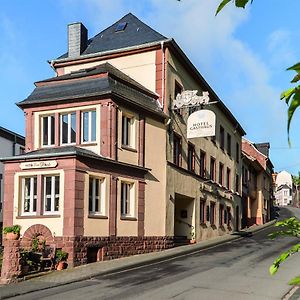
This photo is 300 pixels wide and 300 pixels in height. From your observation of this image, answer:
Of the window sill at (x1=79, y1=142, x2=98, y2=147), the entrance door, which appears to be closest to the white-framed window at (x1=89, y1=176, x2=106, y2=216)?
the window sill at (x1=79, y1=142, x2=98, y2=147)

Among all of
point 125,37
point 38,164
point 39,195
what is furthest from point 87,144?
point 125,37

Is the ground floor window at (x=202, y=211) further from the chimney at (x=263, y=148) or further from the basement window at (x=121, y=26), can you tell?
the chimney at (x=263, y=148)

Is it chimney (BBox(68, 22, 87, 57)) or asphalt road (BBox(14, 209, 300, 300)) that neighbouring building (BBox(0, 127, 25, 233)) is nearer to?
chimney (BBox(68, 22, 87, 57))

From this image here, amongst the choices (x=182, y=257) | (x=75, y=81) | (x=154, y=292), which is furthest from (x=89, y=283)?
(x=75, y=81)

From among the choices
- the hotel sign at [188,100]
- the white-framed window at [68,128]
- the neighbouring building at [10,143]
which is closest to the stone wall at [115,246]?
the white-framed window at [68,128]

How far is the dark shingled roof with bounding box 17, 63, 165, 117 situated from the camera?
816 inches

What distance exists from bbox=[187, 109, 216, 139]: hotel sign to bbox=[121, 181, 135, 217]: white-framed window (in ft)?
16.9

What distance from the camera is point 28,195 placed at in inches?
766

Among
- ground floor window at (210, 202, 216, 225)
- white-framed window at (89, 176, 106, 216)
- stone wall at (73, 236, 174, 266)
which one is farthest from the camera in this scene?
ground floor window at (210, 202, 216, 225)

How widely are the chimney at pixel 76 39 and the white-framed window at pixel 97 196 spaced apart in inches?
387

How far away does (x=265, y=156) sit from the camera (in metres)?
55.1

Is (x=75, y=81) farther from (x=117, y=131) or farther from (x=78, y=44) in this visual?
(x=78, y=44)

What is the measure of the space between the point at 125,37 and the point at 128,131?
274 inches

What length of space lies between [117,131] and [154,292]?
9550 millimetres
